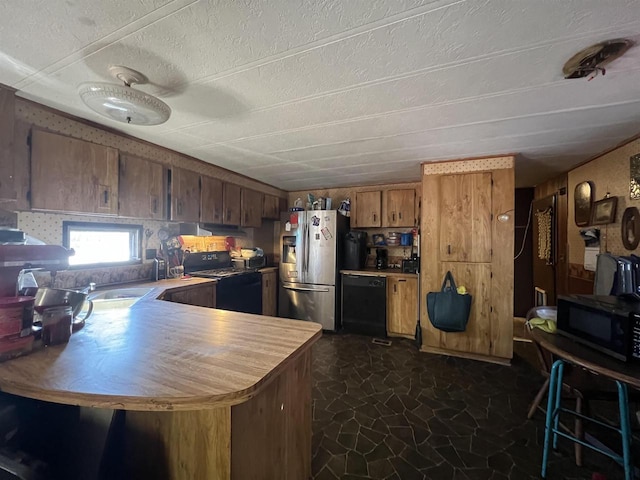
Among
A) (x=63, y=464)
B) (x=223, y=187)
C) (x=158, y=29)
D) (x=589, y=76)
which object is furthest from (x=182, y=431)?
(x=223, y=187)

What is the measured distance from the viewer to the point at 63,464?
102 centimetres

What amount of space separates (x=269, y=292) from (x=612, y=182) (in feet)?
14.4

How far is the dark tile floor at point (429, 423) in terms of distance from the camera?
1.56 meters

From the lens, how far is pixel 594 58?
4.22ft

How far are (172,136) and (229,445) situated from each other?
259cm

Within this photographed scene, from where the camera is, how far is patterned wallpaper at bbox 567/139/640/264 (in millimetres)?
2387

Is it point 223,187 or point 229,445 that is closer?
point 229,445

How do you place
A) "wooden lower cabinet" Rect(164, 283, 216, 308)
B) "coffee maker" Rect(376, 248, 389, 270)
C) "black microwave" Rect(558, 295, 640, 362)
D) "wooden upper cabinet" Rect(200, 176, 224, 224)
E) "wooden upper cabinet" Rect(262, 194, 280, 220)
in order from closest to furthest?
"black microwave" Rect(558, 295, 640, 362) < "wooden lower cabinet" Rect(164, 283, 216, 308) < "wooden upper cabinet" Rect(200, 176, 224, 224) < "coffee maker" Rect(376, 248, 389, 270) < "wooden upper cabinet" Rect(262, 194, 280, 220)

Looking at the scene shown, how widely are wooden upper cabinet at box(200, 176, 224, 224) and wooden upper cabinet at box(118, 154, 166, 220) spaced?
1.61 feet

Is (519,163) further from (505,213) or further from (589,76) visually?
(589,76)

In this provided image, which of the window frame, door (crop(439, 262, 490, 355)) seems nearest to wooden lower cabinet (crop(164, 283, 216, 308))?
the window frame

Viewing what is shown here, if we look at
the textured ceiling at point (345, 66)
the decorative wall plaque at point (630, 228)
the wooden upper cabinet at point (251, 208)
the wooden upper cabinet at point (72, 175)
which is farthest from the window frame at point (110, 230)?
the decorative wall plaque at point (630, 228)

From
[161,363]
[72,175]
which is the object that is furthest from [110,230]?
[161,363]

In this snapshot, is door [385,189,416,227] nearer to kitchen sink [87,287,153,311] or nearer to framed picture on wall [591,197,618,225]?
framed picture on wall [591,197,618,225]
